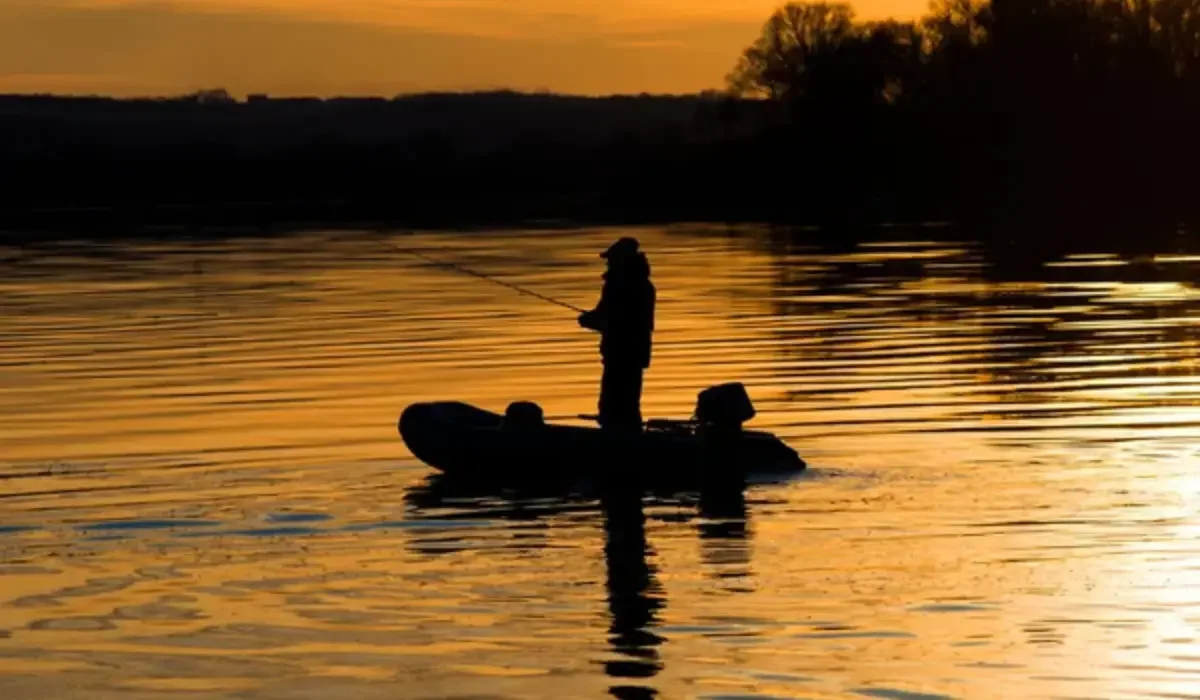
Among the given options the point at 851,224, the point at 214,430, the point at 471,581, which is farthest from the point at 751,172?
the point at 471,581

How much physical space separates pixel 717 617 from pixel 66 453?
10017 mm

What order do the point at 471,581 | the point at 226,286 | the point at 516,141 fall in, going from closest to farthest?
the point at 471,581
the point at 226,286
the point at 516,141

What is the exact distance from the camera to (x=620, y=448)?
1947 centimetres

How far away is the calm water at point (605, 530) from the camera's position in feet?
42.1

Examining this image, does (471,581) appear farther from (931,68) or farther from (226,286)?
(931,68)

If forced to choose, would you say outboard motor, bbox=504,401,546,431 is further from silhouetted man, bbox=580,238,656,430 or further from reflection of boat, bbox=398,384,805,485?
silhouetted man, bbox=580,238,656,430

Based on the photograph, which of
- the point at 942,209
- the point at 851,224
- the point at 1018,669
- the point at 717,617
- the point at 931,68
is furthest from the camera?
the point at 931,68

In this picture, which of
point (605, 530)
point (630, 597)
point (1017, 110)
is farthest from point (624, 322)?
point (1017, 110)

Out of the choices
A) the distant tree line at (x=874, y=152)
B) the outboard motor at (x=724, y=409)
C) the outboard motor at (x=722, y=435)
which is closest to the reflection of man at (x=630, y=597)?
the outboard motor at (x=722, y=435)

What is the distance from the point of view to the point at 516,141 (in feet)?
415

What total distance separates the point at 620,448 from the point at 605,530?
205cm

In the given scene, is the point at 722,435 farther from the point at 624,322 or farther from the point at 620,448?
the point at 624,322

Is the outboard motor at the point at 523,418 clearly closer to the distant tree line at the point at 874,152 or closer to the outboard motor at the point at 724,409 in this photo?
the outboard motor at the point at 724,409

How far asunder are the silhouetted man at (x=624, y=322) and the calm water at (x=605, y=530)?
1.37m
